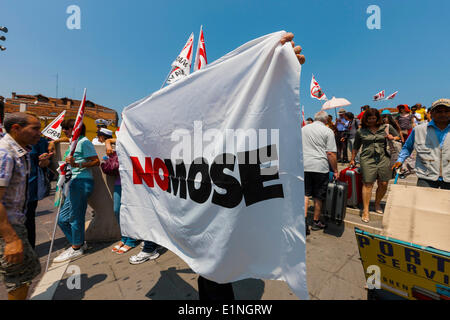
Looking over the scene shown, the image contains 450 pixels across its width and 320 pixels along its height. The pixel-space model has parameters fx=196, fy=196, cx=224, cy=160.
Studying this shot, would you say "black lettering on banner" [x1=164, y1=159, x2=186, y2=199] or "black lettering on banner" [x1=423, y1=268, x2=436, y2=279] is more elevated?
"black lettering on banner" [x1=164, y1=159, x2=186, y2=199]

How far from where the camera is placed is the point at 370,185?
3652 mm

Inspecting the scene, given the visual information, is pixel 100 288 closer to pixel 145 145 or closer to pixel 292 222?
pixel 145 145

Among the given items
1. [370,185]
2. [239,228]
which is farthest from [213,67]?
[370,185]

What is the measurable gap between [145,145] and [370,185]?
12.9 ft

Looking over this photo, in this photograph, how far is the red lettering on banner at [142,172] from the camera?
6.63 feet

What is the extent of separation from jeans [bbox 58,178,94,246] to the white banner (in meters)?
2.06

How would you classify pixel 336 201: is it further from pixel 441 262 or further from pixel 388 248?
pixel 441 262

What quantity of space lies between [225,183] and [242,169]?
0.54 feet

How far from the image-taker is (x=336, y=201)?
349 cm

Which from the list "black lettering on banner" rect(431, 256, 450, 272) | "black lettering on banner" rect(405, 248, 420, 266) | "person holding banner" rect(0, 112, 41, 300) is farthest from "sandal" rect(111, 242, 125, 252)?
"black lettering on banner" rect(431, 256, 450, 272)

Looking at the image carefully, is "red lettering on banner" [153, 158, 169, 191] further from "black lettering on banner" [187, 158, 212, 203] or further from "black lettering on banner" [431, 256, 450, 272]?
"black lettering on banner" [431, 256, 450, 272]

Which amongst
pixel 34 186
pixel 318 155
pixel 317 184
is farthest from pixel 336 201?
pixel 34 186

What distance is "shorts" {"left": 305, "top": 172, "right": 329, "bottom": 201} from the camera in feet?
10.9

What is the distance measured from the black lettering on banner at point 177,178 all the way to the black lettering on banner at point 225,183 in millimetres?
345
